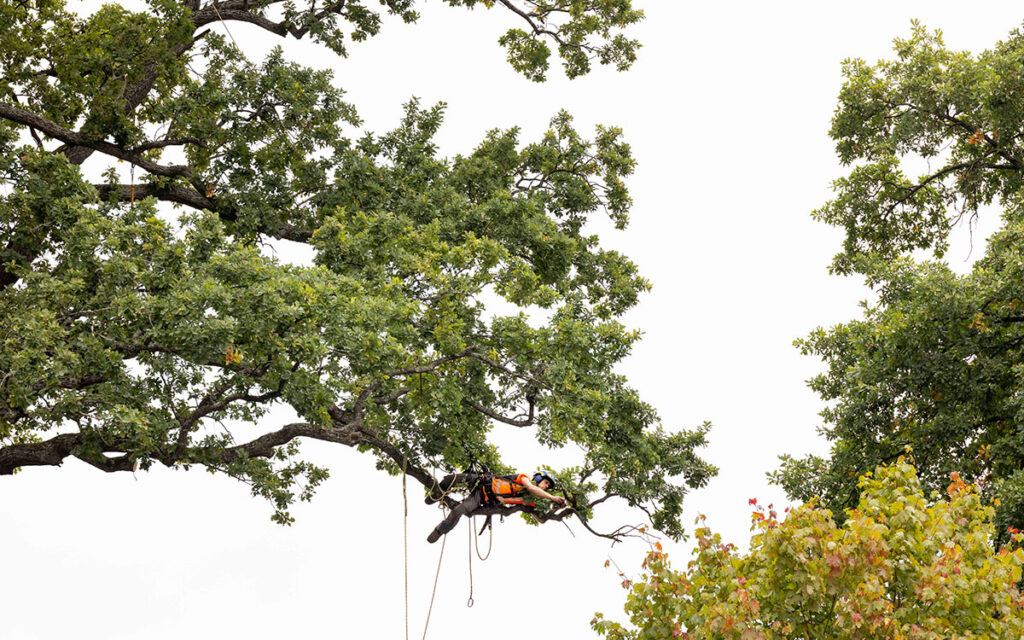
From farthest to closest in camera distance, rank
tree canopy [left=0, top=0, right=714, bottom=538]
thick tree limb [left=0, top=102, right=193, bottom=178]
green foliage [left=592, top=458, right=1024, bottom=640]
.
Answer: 1. thick tree limb [left=0, top=102, right=193, bottom=178]
2. tree canopy [left=0, top=0, right=714, bottom=538]
3. green foliage [left=592, top=458, right=1024, bottom=640]

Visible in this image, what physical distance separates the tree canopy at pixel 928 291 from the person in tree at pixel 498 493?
435 cm

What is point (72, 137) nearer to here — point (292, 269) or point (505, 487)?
point (292, 269)

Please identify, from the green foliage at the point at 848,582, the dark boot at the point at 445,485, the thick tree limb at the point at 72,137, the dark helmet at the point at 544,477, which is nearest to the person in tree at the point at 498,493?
the dark helmet at the point at 544,477

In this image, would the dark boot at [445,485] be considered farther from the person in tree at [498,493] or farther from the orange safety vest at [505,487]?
the orange safety vest at [505,487]

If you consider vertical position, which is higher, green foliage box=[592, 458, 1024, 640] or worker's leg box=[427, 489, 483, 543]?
worker's leg box=[427, 489, 483, 543]

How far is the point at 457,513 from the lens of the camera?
1310 cm

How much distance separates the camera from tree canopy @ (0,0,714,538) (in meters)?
12.8

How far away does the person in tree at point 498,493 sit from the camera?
12.9m

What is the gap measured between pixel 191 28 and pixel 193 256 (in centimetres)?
580

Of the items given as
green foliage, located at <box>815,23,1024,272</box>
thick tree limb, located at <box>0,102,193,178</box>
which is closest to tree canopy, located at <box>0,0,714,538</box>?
thick tree limb, located at <box>0,102,193,178</box>

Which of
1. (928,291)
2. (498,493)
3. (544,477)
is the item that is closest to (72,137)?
(498,493)

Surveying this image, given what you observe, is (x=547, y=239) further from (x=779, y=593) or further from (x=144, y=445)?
(x=779, y=593)

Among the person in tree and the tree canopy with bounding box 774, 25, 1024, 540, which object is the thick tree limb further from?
the tree canopy with bounding box 774, 25, 1024, 540

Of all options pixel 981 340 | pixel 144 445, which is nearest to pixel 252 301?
pixel 144 445
